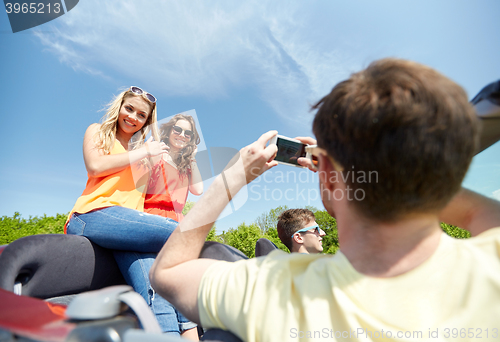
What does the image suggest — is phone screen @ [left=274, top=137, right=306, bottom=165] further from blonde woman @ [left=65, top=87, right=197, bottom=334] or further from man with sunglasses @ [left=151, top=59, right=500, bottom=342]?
blonde woman @ [left=65, top=87, right=197, bottom=334]

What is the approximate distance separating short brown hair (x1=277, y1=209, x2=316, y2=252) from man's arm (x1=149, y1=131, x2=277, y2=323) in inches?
194

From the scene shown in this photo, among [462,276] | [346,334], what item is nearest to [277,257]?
[346,334]

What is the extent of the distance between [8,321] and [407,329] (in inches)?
44.4

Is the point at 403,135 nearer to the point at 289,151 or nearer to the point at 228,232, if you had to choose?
the point at 289,151

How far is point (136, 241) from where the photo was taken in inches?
78.0

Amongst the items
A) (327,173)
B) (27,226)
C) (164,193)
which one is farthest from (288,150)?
(27,226)

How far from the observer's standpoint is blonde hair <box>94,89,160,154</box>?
2459mm

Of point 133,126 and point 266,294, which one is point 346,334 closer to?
point 266,294

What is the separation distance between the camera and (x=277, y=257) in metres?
1.11

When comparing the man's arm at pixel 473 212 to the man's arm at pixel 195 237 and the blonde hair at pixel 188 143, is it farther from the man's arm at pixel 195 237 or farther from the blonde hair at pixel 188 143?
the blonde hair at pixel 188 143

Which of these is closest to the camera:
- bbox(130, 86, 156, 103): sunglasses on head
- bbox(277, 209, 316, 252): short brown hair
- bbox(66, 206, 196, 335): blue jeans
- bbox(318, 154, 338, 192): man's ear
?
bbox(318, 154, 338, 192): man's ear

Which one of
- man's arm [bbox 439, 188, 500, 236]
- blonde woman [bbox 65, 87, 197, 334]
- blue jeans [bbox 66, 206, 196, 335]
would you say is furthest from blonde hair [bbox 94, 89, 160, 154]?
man's arm [bbox 439, 188, 500, 236]

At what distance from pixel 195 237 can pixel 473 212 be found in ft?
4.02

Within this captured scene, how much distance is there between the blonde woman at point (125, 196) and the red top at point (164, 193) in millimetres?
129
